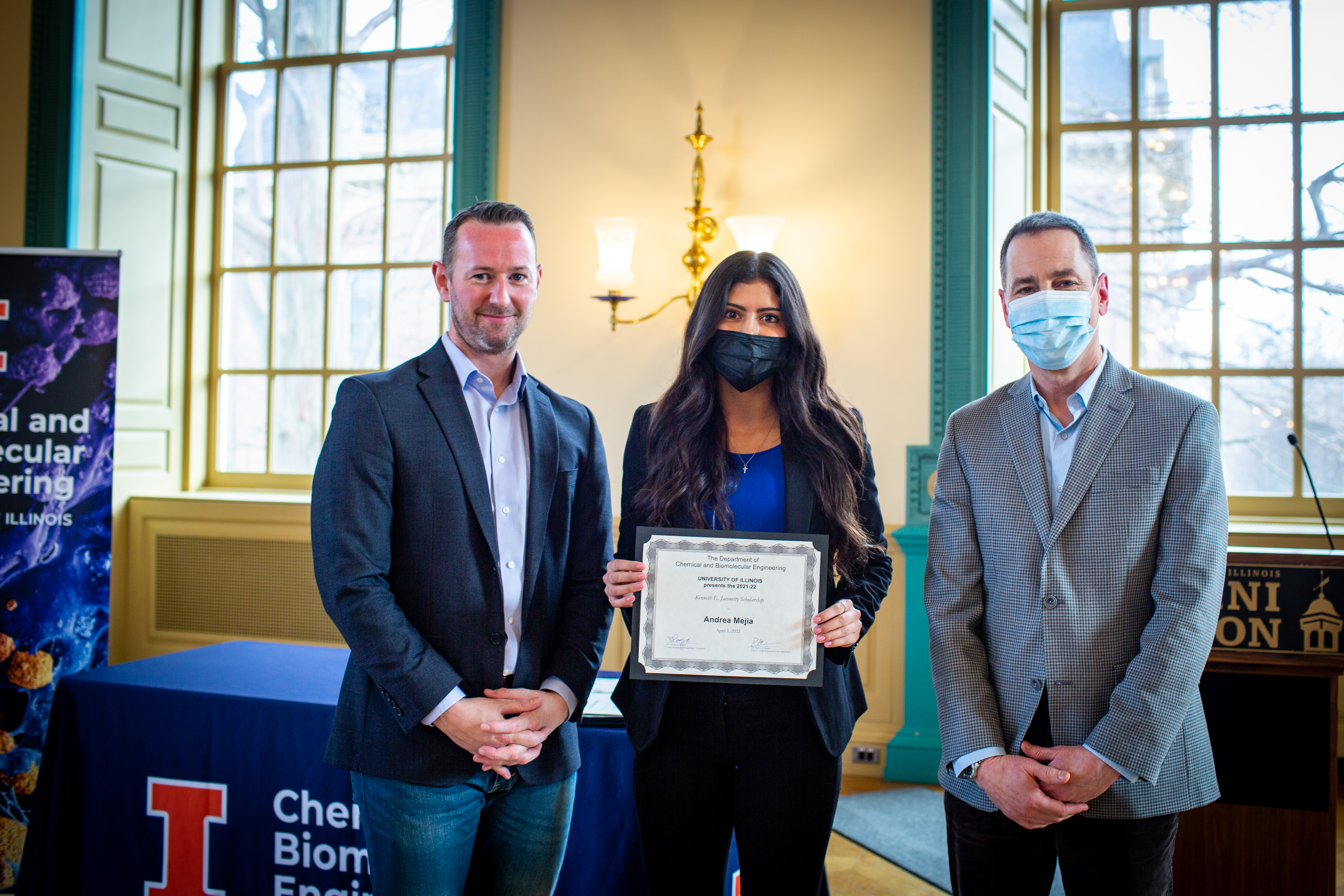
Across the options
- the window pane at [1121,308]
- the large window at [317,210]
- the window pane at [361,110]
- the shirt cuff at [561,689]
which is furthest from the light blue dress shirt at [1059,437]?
the window pane at [361,110]

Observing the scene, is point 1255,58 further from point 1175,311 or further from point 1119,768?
point 1119,768

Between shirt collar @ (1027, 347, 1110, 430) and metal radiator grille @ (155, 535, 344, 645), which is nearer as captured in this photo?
shirt collar @ (1027, 347, 1110, 430)

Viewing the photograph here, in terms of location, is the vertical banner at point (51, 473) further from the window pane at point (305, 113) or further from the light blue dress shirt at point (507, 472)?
the light blue dress shirt at point (507, 472)

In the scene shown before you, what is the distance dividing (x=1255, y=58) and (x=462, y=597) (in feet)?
12.8

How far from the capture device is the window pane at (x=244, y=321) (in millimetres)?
4461

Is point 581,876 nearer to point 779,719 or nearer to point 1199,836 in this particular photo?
point 779,719

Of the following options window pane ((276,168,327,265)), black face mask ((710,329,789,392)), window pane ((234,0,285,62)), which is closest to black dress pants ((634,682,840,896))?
black face mask ((710,329,789,392))

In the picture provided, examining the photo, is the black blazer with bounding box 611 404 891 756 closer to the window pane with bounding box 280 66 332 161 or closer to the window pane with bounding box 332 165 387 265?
the window pane with bounding box 332 165 387 265

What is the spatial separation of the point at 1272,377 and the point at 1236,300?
0.34m

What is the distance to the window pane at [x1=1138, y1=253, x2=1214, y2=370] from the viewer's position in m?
3.58

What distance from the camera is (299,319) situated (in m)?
4.43

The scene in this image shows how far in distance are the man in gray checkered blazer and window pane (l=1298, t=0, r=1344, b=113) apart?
9.88 ft

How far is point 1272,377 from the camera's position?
3.51 metres

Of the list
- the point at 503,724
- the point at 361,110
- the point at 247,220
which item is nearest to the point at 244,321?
the point at 247,220
